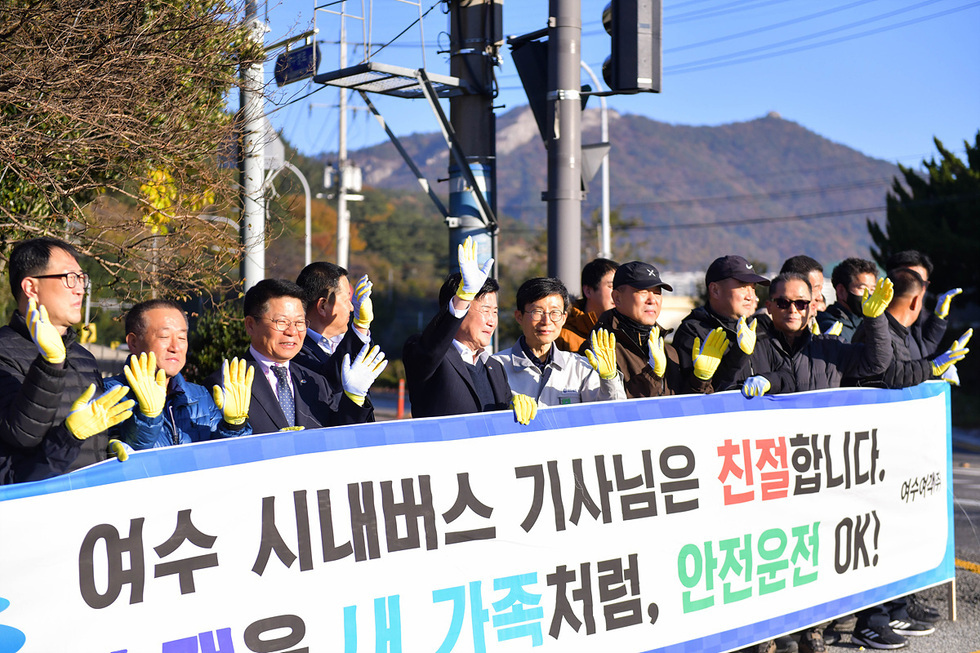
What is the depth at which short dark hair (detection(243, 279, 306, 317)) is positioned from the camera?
408 centimetres

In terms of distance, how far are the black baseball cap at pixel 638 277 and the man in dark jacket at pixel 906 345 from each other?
1.26m

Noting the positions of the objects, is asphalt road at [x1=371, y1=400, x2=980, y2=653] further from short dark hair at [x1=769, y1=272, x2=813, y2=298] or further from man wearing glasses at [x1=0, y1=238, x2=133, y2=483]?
man wearing glasses at [x1=0, y1=238, x2=133, y2=483]

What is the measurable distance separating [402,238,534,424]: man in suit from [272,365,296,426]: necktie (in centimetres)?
53

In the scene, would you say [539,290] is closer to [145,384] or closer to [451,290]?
[451,290]

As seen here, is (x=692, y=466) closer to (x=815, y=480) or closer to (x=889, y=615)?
(x=815, y=480)

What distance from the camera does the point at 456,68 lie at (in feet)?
24.2

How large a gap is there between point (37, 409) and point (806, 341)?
4.00m

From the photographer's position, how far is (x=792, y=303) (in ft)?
17.0

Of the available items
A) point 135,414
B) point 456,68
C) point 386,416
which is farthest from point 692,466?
point 386,416

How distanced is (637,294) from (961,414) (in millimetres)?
19474

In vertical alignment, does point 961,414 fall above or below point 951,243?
below

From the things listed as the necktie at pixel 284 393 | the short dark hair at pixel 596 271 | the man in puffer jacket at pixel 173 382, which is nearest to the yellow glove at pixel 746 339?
the short dark hair at pixel 596 271

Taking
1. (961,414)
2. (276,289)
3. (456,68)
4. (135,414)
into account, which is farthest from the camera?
(961,414)

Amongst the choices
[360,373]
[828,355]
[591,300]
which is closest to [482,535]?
[360,373]
